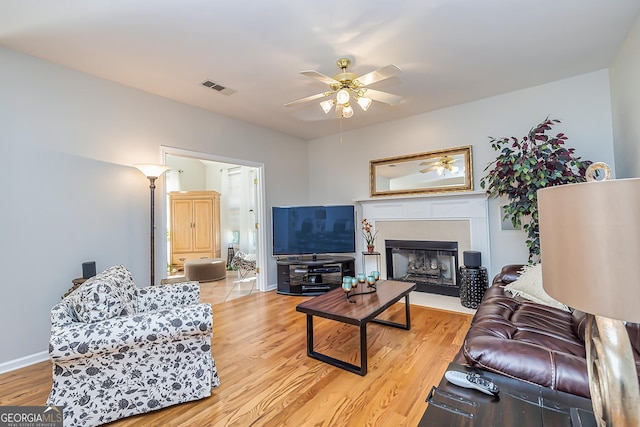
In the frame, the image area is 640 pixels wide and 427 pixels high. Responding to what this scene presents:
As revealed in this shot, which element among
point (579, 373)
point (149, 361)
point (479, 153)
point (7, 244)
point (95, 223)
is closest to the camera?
point (579, 373)

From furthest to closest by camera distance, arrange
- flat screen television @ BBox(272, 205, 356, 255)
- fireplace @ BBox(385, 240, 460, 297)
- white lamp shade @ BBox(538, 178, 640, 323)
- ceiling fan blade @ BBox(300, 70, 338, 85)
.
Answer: flat screen television @ BBox(272, 205, 356, 255) < fireplace @ BBox(385, 240, 460, 297) < ceiling fan blade @ BBox(300, 70, 338, 85) < white lamp shade @ BBox(538, 178, 640, 323)

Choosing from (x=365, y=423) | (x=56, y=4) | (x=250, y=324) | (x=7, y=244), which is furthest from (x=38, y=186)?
(x=365, y=423)

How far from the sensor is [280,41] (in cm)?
244

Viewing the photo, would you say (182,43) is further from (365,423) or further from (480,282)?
(480,282)

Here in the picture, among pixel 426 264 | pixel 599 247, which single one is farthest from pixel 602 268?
pixel 426 264

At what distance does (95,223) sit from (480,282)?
4.40m

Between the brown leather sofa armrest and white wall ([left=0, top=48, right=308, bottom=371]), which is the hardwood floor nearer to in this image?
the brown leather sofa armrest

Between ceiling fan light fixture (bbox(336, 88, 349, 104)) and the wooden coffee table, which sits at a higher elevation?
ceiling fan light fixture (bbox(336, 88, 349, 104))

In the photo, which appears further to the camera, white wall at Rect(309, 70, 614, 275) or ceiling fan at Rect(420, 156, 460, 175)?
ceiling fan at Rect(420, 156, 460, 175)

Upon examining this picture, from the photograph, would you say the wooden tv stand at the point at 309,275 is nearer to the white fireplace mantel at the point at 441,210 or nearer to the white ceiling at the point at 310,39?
the white fireplace mantel at the point at 441,210

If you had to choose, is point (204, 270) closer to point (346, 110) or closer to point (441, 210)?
point (346, 110)

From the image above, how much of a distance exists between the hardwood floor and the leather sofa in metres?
0.62

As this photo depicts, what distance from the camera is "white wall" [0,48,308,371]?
2465 millimetres

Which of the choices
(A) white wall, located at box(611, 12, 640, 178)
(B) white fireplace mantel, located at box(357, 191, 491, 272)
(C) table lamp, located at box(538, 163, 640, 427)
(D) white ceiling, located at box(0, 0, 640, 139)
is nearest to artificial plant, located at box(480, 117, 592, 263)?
(A) white wall, located at box(611, 12, 640, 178)
